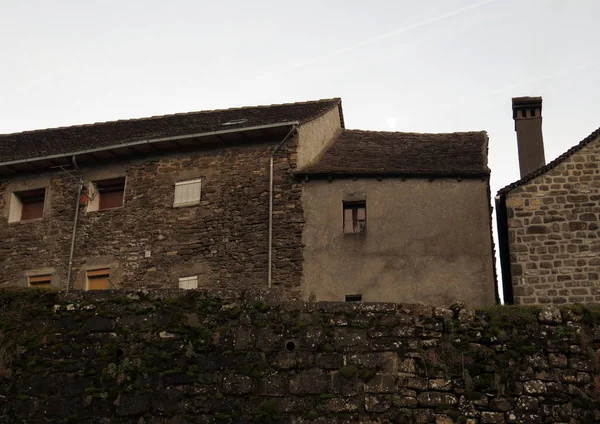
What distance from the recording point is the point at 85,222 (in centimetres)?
1980

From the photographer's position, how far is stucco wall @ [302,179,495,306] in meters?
16.7

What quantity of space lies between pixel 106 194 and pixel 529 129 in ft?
34.4

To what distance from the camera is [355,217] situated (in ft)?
58.6

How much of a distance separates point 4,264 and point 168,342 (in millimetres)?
12799

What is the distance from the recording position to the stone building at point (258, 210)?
1717cm

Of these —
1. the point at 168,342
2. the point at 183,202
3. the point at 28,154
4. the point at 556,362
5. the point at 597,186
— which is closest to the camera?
the point at 556,362

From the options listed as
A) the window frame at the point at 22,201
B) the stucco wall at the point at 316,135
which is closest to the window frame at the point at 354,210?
the stucco wall at the point at 316,135

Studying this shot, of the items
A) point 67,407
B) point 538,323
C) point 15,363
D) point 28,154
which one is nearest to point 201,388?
point 67,407

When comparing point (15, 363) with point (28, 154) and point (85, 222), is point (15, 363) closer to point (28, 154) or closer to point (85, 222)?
point (85, 222)

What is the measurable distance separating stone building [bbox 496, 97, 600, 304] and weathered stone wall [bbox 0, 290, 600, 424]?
23.4 feet

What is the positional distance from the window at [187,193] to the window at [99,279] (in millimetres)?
2315

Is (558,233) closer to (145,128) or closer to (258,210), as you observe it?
(258,210)

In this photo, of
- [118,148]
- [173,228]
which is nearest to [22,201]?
[118,148]

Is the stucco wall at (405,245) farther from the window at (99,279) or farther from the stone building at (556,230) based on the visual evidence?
the window at (99,279)
